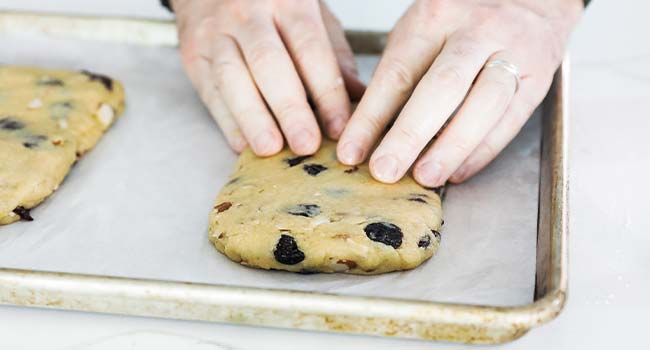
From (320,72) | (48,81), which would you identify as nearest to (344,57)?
(320,72)

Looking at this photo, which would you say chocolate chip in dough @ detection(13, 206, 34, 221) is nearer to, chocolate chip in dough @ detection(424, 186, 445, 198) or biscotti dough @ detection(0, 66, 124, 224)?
biscotti dough @ detection(0, 66, 124, 224)

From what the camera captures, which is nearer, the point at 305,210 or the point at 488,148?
the point at 305,210

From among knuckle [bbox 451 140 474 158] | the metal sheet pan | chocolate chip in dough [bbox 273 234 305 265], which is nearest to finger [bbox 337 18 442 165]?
knuckle [bbox 451 140 474 158]

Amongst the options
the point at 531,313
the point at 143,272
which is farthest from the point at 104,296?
the point at 531,313

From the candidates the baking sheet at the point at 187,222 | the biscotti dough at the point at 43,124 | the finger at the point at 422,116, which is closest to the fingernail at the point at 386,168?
the finger at the point at 422,116

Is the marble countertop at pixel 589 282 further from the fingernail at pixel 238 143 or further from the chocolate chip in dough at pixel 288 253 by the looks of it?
the fingernail at pixel 238 143

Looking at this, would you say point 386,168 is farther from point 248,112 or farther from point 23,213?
point 23,213

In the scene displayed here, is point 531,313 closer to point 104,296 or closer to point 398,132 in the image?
point 398,132
